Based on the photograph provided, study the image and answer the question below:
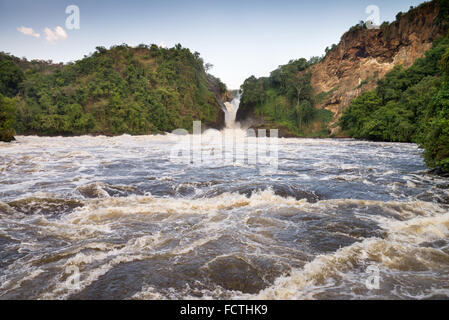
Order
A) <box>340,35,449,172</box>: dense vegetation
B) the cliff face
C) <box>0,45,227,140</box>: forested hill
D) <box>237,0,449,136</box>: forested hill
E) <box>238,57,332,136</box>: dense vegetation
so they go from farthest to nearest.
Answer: <box>238,57,332,136</box>: dense vegetation < <box>237,0,449,136</box>: forested hill < the cliff face < <box>0,45,227,140</box>: forested hill < <box>340,35,449,172</box>: dense vegetation

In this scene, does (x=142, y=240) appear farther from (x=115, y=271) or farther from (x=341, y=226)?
(x=341, y=226)

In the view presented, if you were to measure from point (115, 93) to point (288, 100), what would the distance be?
40752mm

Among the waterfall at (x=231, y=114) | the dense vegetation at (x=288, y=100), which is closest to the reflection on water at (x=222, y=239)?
the dense vegetation at (x=288, y=100)

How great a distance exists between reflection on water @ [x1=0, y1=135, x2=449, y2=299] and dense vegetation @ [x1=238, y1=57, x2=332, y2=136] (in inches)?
2001

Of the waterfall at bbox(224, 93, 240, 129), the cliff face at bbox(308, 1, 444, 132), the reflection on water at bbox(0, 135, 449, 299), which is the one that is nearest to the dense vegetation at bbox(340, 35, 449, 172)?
the cliff face at bbox(308, 1, 444, 132)

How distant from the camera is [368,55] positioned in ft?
184

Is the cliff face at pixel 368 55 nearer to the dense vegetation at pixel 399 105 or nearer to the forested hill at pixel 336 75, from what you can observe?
the forested hill at pixel 336 75

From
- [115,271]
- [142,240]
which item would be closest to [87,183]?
[142,240]

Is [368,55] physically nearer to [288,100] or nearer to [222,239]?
[288,100]

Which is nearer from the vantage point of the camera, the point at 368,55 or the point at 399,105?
the point at 399,105

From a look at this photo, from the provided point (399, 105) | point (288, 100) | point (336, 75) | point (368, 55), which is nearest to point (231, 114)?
point (288, 100)

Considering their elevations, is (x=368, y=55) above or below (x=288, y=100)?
above

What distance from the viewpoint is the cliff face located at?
154 ft

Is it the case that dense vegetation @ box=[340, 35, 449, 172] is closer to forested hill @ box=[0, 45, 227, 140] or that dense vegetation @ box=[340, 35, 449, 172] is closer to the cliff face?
the cliff face
